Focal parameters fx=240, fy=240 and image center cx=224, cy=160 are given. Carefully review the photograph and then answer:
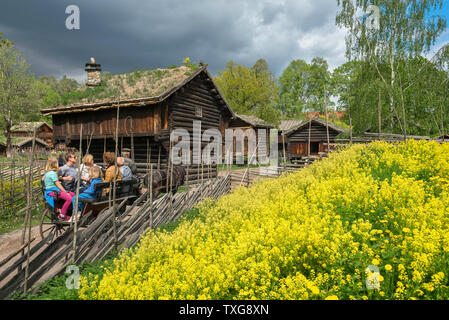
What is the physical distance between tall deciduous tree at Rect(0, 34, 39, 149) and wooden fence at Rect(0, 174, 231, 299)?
34634mm

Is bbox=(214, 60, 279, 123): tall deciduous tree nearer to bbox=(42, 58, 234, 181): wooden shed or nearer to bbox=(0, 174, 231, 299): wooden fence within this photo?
bbox=(42, 58, 234, 181): wooden shed

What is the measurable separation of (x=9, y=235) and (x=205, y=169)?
11012 mm

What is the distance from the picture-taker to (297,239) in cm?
357

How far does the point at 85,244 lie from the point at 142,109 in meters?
10.0

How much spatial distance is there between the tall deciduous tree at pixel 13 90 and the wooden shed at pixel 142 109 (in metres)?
21.9

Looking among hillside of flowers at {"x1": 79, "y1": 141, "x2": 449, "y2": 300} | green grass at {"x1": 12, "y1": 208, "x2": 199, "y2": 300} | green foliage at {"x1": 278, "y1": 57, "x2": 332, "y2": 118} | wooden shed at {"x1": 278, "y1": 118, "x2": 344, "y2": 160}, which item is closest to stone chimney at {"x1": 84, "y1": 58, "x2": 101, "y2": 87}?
green grass at {"x1": 12, "y1": 208, "x2": 199, "y2": 300}

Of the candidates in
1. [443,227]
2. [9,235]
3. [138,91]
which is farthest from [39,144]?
[443,227]

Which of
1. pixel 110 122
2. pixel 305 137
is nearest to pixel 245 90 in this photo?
pixel 305 137

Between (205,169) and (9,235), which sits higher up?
(205,169)

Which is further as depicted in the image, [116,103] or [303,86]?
[303,86]

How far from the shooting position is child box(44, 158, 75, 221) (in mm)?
5852

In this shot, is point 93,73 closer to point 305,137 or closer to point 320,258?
point 320,258

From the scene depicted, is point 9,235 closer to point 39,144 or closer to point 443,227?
point 443,227

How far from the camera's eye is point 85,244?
5.05 m
